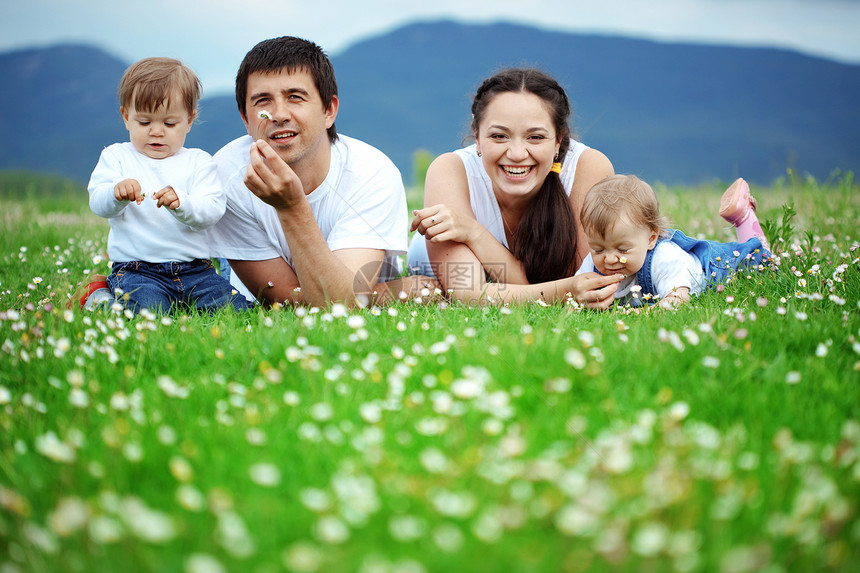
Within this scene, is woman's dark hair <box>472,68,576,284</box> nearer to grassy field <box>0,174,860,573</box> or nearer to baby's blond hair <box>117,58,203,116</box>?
grassy field <box>0,174,860,573</box>

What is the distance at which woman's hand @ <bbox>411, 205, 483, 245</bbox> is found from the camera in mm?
4578

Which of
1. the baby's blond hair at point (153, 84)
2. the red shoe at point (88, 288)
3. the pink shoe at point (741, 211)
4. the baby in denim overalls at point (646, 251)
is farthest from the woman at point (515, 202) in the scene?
the red shoe at point (88, 288)

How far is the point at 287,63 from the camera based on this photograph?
434 centimetres

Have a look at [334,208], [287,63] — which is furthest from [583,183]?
[287,63]

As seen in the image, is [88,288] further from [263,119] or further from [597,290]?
[597,290]

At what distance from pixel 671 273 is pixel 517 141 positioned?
4.65 feet

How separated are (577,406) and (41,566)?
173 cm

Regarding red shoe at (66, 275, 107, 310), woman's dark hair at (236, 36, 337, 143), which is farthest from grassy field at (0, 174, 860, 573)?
woman's dark hair at (236, 36, 337, 143)

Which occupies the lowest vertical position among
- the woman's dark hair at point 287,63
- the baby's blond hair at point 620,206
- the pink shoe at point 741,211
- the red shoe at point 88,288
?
the red shoe at point 88,288

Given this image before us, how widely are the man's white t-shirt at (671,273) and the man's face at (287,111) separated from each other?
7.08 feet

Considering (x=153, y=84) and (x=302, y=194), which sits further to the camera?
(x=153, y=84)

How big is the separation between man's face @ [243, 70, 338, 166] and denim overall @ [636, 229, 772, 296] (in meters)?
2.52

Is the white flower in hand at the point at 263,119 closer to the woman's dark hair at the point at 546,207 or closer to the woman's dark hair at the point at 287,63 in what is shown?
the woman's dark hair at the point at 287,63

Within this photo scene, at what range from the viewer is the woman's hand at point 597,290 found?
436 cm
